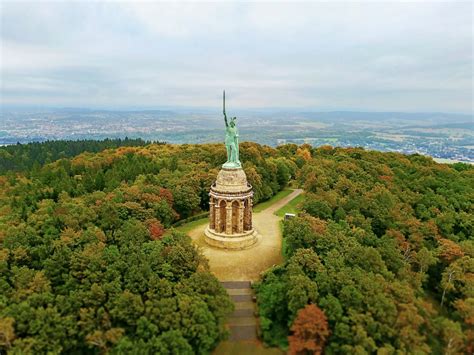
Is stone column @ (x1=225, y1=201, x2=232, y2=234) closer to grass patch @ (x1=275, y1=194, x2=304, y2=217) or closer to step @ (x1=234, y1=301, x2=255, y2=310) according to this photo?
step @ (x1=234, y1=301, x2=255, y2=310)

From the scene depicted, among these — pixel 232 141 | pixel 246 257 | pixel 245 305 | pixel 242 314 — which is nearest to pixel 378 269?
pixel 245 305

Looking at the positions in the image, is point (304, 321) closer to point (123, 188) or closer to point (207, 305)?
point (207, 305)

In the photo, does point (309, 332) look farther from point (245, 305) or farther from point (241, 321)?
point (245, 305)

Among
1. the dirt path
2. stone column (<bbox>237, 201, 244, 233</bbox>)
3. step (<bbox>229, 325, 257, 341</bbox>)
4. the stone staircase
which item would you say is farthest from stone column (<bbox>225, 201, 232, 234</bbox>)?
step (<bbox>229, 325, 257, 341</bbox>)

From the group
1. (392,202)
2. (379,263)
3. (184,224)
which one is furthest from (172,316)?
(392,202)

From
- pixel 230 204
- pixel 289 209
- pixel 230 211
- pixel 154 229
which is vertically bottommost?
pixel 289 209

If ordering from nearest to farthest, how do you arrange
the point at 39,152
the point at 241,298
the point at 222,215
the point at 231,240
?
the point at 241,298 < the point at 231,240 < the point at 222,215 < the point at 39,152

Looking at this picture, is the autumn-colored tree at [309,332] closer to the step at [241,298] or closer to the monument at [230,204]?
the step at [241,298]
